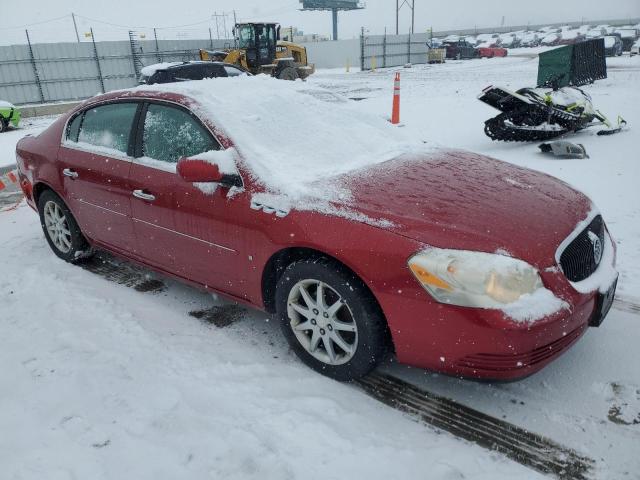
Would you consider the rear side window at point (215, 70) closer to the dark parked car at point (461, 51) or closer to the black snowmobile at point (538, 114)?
the black snowmobile at point (538, 114)

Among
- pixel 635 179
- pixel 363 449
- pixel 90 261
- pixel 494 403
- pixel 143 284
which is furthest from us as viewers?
pixel 635 179

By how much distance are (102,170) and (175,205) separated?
34.6 inches

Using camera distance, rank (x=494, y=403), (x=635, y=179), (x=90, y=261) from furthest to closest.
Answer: (x=635, y=179), (x=90, y=261), (x=494, y=403)

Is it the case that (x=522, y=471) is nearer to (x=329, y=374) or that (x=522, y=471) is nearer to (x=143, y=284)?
(x=329, y=374)

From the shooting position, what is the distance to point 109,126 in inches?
144

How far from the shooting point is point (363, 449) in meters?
2.18

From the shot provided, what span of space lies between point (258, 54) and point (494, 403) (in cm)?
1947

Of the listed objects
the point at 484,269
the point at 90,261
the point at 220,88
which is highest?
the point at 220,88

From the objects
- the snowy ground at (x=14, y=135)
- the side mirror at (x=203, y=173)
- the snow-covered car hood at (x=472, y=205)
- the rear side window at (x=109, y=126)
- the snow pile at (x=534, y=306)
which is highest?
the rear side window at (x=109, y=126)

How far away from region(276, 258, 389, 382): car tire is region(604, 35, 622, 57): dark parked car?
109 feet

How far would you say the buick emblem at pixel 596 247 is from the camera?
2.54 m

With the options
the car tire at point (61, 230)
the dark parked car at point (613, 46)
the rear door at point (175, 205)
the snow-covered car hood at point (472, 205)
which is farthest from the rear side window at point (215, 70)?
the dark parked car at point (613, 46)

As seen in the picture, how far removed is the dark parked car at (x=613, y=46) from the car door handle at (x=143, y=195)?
33255 millimetres

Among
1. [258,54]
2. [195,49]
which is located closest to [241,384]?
[258,54]
